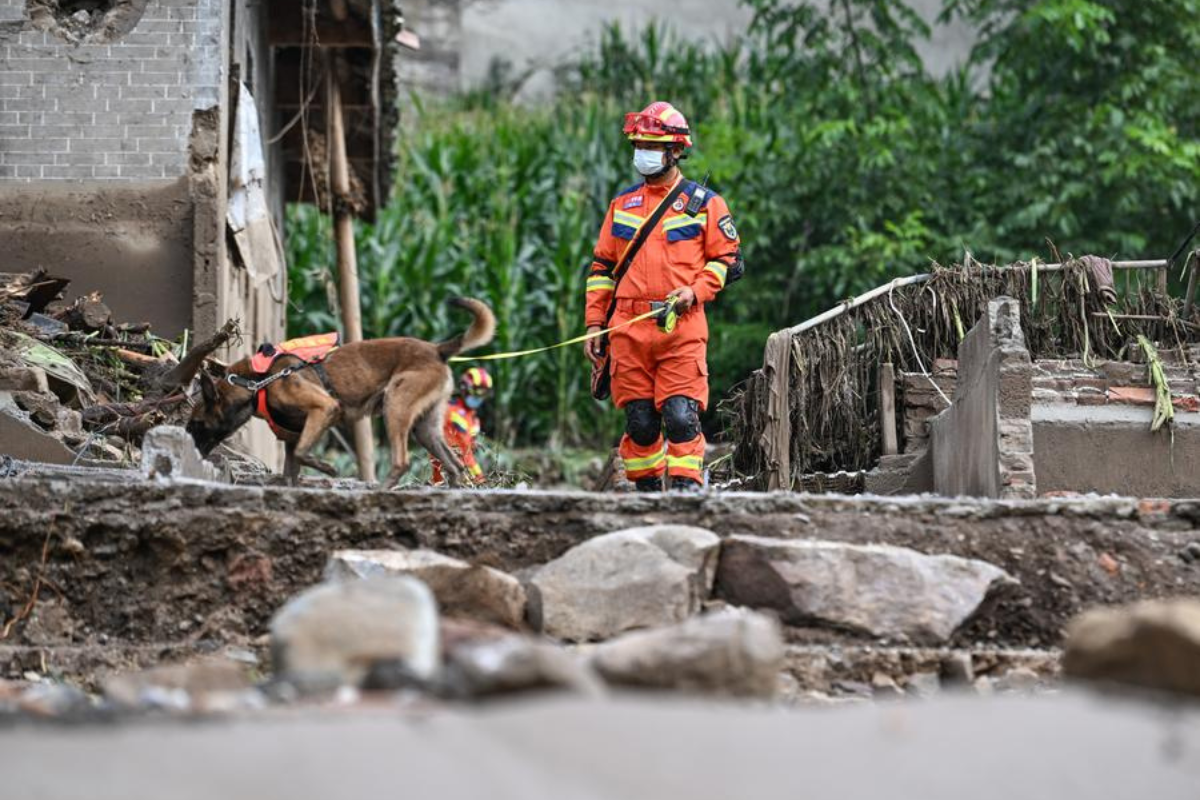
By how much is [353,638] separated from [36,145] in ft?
30.4

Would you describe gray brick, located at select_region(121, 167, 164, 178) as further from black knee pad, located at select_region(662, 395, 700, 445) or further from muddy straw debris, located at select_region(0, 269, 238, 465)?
black knee pad, located at select_region(662, 395, 700, 445)

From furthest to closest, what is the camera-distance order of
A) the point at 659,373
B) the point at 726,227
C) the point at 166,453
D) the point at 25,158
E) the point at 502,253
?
the point at 502,253 < the point at 25,158 < the point at 726,227 < the point at 659,373 < the point at 166,453

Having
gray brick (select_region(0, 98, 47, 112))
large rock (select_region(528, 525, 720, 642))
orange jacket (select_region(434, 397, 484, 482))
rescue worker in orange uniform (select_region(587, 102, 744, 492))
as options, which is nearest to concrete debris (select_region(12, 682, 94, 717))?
large rock (select_region(528, 525, 720, 642))

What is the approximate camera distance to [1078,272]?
1262cm

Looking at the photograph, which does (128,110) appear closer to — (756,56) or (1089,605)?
(1089,605)

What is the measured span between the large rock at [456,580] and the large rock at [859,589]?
0.88 metres

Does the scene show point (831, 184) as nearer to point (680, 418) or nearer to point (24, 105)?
point (24, 105)

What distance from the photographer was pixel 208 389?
35.8 feet

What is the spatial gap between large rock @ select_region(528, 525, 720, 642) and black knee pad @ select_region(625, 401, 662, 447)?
9.95 feet

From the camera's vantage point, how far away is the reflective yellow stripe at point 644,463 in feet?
33.7

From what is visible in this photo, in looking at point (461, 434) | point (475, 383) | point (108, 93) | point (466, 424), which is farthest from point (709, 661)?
point (475, 383)

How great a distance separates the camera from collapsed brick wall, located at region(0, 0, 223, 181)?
41.4 ft

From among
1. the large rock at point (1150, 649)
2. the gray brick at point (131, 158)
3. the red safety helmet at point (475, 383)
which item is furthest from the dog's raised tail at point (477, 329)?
the large rock at point (1150, 649)

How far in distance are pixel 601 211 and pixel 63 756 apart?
2243 centimetres
